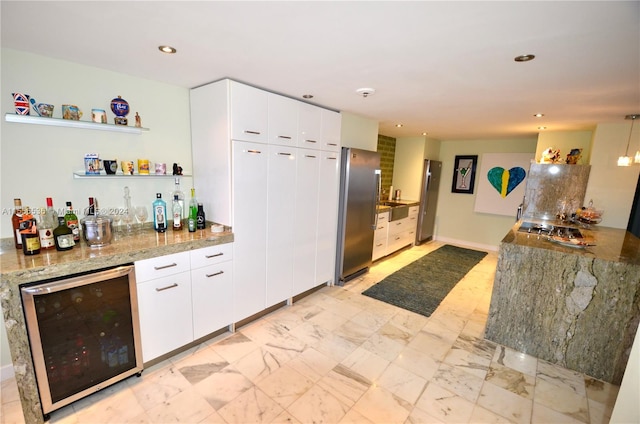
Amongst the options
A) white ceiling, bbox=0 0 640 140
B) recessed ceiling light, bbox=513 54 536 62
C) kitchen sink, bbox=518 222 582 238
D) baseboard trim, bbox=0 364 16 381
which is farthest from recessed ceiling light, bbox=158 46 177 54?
kitchen sink, bbox=518 222 582 238

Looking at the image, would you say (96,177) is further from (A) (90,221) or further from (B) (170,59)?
(B) (170,59)

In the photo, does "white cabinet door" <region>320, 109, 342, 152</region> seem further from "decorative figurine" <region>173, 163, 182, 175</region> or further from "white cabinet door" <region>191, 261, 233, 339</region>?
"white cabinet door" <region>191, 261, 233, 339</region>

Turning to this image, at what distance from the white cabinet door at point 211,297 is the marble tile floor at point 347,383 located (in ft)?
0.61

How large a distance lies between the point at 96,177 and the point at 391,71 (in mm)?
2343

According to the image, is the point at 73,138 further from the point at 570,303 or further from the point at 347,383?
the point at 570,303

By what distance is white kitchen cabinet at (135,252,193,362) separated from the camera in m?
1.94

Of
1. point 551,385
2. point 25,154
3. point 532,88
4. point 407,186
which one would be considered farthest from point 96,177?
point 407,186

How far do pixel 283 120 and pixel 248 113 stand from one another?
391 millimetres

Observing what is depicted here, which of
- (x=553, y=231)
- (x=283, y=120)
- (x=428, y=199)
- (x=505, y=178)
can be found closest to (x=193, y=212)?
(x=283, y=120)

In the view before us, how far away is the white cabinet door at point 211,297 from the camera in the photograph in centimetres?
224

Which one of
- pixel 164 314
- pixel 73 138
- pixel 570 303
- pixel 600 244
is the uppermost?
pixel 73 138

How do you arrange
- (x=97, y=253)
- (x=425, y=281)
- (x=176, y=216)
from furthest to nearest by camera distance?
(x=425, y=281) < (x=176, y=216) < (x=97, y=253)

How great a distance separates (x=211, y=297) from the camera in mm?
2338

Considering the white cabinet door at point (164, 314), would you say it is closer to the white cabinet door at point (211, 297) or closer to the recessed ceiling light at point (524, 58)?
the white cabinet door at point (211, 297)
